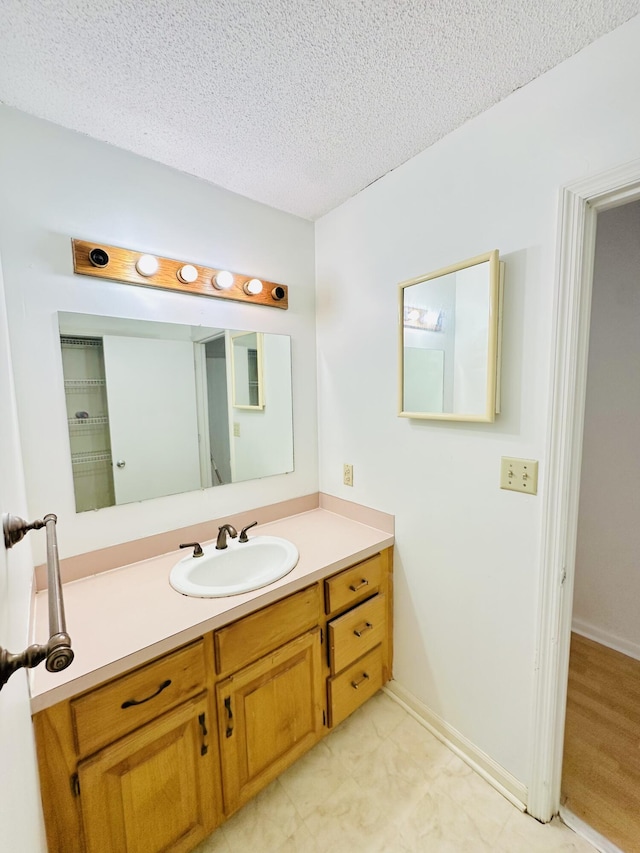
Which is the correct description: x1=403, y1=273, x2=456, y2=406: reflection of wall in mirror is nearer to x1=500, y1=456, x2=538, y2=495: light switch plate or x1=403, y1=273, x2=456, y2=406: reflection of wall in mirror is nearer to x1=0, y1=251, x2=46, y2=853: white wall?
x1=500, y1=456, x2=538, y2=495: light switch plate

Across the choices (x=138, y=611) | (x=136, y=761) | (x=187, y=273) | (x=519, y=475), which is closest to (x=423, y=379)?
(x=519, y=475)

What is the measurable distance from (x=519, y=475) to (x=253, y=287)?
1.37m

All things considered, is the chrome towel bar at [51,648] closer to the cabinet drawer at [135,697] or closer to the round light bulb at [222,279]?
the cabinet drawer at [135,697]

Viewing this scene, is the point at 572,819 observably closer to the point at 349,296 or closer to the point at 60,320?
the point at 349,296

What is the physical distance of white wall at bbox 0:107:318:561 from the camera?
46.6 inches

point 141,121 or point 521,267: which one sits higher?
point 141,121

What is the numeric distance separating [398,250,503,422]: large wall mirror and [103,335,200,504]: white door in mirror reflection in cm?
94

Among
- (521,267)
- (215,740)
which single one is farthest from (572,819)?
(521,267)

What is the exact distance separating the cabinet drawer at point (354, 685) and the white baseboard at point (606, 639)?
4.47 feet

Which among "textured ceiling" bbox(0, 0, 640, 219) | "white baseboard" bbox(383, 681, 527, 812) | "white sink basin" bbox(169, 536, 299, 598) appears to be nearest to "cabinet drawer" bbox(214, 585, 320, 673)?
"white sink basin" bbox(169, 536, 299, 598)

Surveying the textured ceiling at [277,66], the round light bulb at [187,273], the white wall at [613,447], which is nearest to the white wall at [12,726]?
the round light bulb at [187,273]

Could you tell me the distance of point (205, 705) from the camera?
1117 millimetres

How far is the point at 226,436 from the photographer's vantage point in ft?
5.57

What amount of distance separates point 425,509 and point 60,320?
1.57 meters
